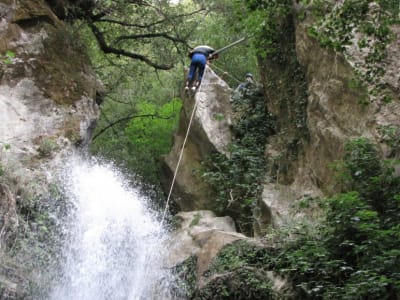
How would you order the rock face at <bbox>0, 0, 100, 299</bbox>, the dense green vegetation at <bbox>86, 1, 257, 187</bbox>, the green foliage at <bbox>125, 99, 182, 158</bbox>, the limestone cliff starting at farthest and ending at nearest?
the green foliage at <bbox>125, 99, 182, 158</bbox> → the dense green vegetation at <bbox>86, 1, 257, 187</bbox> → the rock face at <bbox>0, 0, 100, 299</bbox> → the limestone cliff

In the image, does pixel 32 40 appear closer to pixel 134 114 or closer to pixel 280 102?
pixel 280 102

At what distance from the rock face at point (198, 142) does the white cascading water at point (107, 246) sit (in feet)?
3.75

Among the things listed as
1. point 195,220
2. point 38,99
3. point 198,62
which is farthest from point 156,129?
point 195,220

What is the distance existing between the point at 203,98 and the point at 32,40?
4532 millimetres

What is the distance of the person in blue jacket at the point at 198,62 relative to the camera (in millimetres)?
12820

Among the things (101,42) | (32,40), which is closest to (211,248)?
(32,40)

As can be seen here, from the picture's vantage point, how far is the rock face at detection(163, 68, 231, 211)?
1284 centimetres

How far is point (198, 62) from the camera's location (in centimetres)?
1283

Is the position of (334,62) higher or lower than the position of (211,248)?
higher

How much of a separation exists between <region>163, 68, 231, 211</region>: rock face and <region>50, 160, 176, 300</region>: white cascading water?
114 cm

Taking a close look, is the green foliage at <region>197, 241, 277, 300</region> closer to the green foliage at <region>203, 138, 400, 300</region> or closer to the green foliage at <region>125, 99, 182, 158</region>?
the green foliage at <region>203, 138, 400, 300</region>

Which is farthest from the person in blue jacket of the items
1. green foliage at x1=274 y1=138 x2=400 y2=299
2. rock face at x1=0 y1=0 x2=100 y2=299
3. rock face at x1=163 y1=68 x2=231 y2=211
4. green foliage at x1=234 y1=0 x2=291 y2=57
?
green foliage at x1=274 y1=138 x2=400 y2=299

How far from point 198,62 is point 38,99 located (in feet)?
13.0

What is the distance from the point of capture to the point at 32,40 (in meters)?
12.3
